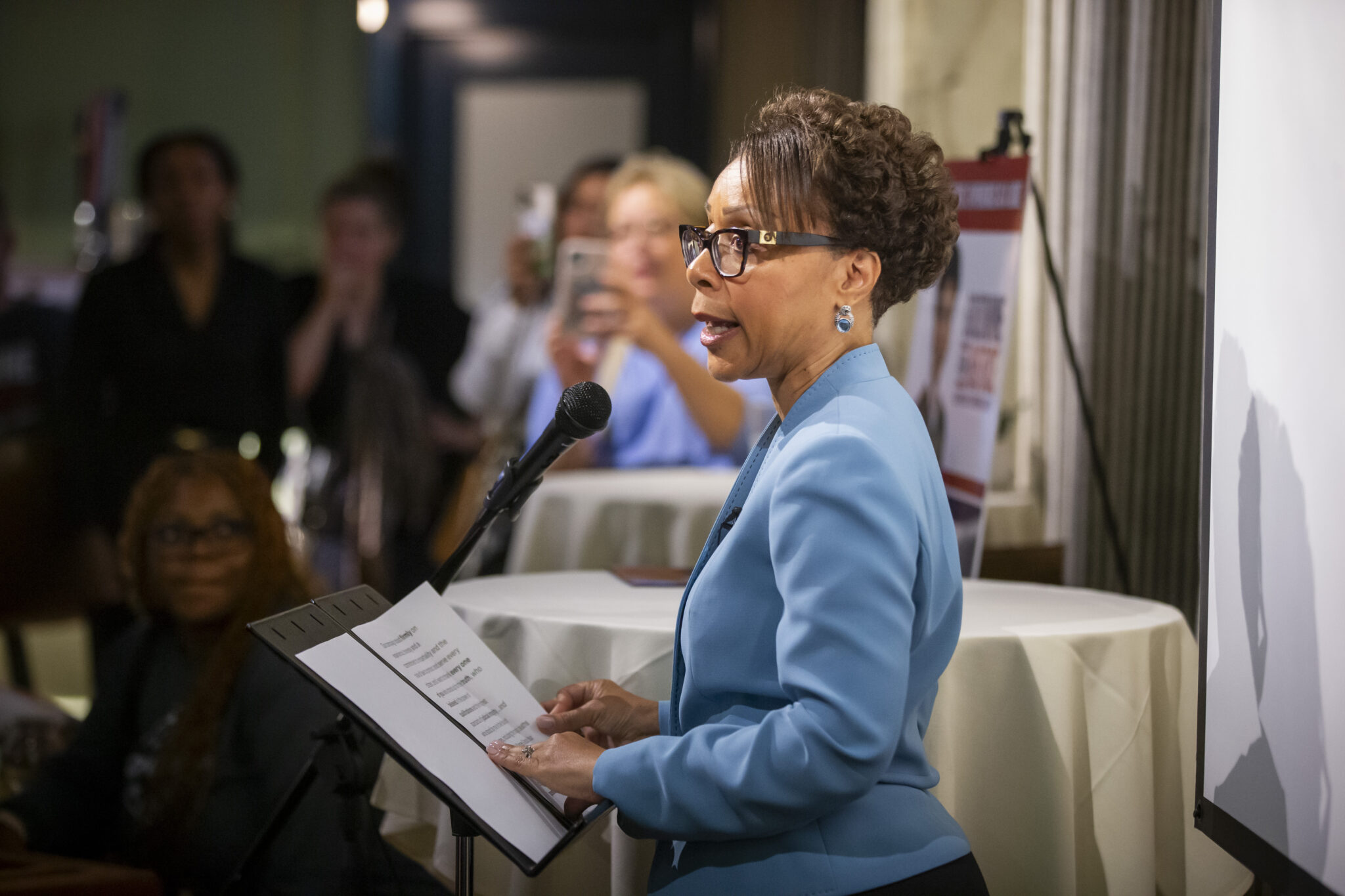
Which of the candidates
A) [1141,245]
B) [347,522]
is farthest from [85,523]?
[1141,245]

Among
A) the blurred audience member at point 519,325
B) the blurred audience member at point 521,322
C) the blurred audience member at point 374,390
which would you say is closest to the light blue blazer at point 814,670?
the blurred audience member at point 519,325

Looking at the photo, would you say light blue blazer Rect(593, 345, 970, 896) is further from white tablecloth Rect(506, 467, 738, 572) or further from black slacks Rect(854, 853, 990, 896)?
white tablecloth Rect(506, 467, 738, 572)

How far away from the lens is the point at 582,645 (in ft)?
5.02

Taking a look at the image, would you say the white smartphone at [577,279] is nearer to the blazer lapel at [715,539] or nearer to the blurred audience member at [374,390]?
the blurred audience member at [374,390]

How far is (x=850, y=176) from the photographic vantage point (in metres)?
1.10

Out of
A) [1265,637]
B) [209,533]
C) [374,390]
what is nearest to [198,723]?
[209,533]

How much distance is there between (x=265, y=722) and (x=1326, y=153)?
1688 mm

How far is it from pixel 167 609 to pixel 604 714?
1.25 m

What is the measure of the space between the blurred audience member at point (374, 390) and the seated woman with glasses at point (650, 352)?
96 cm

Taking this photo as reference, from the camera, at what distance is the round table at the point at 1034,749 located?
4.83ft

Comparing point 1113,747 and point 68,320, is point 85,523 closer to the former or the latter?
point 68,320

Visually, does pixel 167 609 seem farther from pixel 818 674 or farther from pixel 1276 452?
pixel 1276 452

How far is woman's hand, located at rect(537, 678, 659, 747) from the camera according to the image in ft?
4.18

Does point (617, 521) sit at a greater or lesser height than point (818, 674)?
lesser
